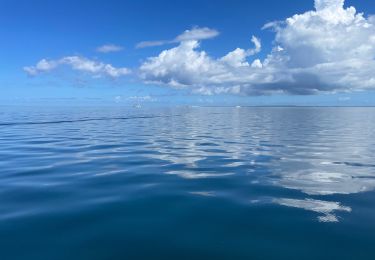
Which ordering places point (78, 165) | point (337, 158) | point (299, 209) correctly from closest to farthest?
1. point (299, 209)
2. point (78, 165)
3. point (337, 158)

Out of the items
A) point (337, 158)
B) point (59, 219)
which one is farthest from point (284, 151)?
point (59, 219)

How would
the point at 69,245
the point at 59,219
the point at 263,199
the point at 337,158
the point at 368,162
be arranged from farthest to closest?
1. the point at 337,158
2. the point at 368,162
3. the point at 263,199
4. the point at 59,219
5. the point at 69,245

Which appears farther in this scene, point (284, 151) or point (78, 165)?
point (284, 151)

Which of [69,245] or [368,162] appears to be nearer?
[69,245]

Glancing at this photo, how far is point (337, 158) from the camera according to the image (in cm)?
1917

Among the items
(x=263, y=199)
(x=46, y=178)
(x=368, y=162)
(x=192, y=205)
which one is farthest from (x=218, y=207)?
(x=368, y=162)

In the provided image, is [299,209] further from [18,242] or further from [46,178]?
[46,178]

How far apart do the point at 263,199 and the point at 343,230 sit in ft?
10.0

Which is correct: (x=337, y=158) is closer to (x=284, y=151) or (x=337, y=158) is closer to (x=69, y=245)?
(x=284, y=151)

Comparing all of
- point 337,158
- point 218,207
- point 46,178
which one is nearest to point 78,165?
point 46,178

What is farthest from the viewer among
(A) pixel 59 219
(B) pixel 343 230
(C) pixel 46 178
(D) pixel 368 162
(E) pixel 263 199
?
(D) pixel 368 162

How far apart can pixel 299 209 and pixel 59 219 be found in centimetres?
695

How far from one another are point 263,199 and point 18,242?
286 inches

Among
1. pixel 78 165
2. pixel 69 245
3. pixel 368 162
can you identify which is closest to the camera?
pixel 69 245
